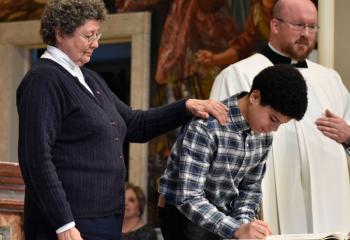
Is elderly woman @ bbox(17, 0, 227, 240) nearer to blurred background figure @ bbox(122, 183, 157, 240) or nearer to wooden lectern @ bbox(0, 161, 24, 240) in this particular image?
wooden lectern @ bbox(0, 161, 24, 240)

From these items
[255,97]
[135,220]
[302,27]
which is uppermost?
[302,27]

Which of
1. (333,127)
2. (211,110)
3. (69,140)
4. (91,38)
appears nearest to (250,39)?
(333,127)

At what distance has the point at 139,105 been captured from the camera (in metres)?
9.99

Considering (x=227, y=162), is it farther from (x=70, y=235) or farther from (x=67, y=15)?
(x=67, y=15)

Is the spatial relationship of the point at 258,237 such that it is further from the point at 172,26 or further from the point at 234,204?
the point at 172,26

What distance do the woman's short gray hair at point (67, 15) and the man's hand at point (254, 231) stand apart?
1.04m

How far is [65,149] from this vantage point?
3428 mm

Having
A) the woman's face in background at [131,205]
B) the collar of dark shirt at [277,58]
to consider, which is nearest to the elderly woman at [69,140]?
the collar of dark shirt at [277,58]

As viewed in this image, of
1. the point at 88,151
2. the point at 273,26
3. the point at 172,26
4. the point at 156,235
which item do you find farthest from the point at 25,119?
the point at 172,26

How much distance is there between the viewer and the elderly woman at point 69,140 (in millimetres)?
3311

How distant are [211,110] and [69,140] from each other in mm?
646

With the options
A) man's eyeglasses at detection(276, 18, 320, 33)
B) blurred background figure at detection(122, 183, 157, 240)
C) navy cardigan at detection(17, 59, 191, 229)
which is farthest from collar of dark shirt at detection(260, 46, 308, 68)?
blurred background figure at detection(122, 183, 157, 240)

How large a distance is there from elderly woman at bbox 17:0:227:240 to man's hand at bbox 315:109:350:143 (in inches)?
49.5

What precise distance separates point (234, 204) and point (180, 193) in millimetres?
331
